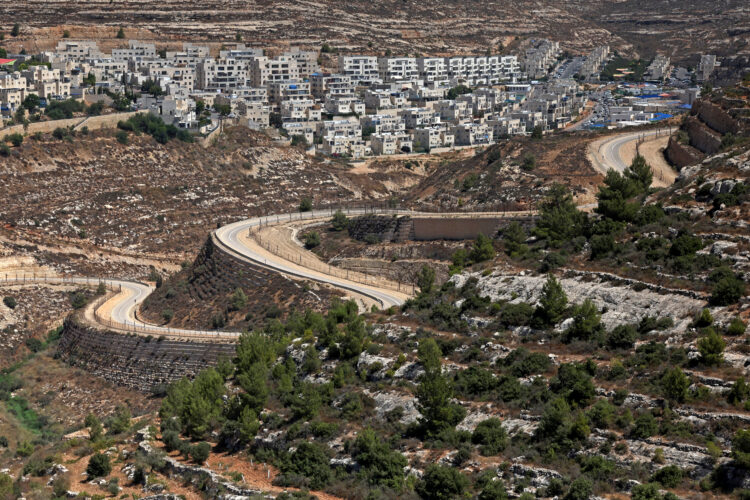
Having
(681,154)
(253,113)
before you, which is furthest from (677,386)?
(253,113)

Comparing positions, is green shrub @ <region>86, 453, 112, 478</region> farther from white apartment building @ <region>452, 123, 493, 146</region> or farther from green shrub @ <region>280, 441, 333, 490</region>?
white apartment building @ <region>452, 123, 493, 146</region>

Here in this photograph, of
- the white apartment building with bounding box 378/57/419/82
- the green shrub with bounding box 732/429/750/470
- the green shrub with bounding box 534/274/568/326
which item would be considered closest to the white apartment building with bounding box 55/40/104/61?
the white apartment building with bounding box 378/57/419/82

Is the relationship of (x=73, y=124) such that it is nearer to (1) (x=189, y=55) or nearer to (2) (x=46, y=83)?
(2) (x=46, y=83)

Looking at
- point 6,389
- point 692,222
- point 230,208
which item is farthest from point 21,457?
point 230,208

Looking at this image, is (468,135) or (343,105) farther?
(343,105)

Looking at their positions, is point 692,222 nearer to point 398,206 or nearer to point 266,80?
point 398,206
